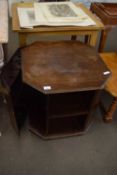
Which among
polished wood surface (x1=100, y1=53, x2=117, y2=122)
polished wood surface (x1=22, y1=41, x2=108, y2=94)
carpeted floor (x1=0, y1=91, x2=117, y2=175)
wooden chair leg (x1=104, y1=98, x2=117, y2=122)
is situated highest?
polished wood surface (x1=22, y1=41, x2=108, y2=94)

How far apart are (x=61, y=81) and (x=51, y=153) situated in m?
0.56

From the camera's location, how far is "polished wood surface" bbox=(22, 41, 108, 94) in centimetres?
93

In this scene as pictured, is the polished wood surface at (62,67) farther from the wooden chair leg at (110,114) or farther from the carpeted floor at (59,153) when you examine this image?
the carpeted floor at (59,153)

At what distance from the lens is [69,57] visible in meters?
1.12

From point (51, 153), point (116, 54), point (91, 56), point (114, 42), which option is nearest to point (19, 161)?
point (51, 153)

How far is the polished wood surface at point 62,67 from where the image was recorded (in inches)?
36.7

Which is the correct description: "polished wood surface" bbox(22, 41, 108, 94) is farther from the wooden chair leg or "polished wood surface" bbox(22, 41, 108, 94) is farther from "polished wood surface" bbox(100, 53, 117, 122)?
the wooden chair leg

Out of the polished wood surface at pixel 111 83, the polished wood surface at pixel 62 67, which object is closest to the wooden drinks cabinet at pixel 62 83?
the polished wood surface at pixel 62 67

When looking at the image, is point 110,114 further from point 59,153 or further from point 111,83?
point 59,153

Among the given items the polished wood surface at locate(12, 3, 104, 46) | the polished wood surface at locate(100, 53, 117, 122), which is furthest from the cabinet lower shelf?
the polished wood surface at locate(12, 3, 104, 46)

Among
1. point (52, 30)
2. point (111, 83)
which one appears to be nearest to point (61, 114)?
point (111, 83)

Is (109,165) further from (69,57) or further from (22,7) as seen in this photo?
(22,7)

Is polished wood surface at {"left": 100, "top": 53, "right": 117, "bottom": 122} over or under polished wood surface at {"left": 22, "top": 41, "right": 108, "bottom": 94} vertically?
under

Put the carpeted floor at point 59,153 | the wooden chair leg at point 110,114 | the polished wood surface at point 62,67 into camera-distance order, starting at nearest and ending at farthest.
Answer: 1. the polished wood surface at point 62,67
2. the carpeted floor at point 59,153
3. the wooden chair leg at point 110,114
